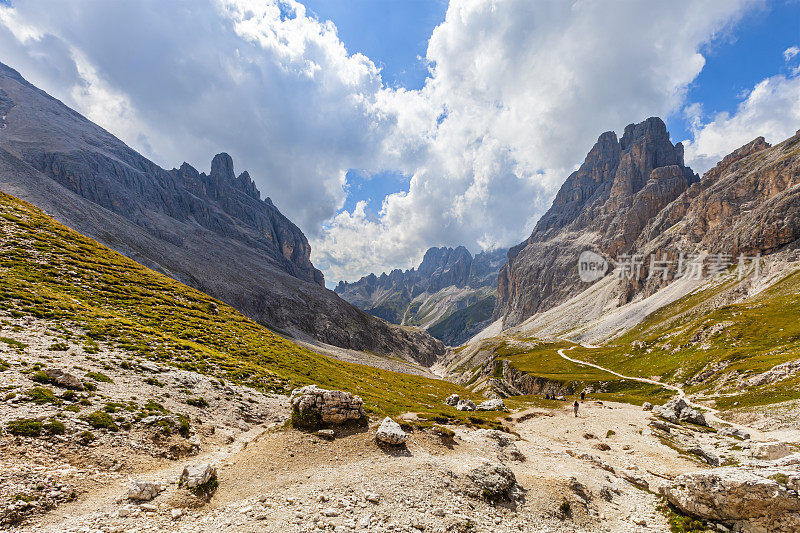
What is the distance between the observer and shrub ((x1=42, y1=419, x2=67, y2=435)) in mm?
14594

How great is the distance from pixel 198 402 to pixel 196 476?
464 inches

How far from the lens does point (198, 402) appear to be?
940 inches

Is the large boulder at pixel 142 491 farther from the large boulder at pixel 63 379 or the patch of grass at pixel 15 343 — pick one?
the patch of grass at pixel 15 343

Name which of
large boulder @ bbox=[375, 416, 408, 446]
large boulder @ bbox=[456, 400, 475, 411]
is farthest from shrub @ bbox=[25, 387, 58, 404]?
large boulder @ bbox=[456, 400, 475, 411]

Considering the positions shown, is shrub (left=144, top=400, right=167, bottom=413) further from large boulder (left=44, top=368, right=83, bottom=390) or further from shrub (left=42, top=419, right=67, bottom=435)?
shrub (left=42, top=419, right=67, bottom=435)

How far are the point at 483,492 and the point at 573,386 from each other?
7997 centimetres

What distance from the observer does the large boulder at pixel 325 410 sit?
21.9 metres

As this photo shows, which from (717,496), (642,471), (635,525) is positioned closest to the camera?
(717,496)

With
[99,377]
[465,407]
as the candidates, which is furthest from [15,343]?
[465,407]

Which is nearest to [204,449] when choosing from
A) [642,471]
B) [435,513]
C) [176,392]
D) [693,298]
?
[176,392]

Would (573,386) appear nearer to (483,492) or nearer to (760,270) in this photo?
(483,492)

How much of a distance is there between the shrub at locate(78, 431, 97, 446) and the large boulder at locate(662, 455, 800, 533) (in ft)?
101

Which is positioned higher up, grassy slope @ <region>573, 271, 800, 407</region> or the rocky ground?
grassy slope @ <region>573, 271, 800, 407</region>

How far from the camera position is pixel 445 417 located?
31625 millimetres
